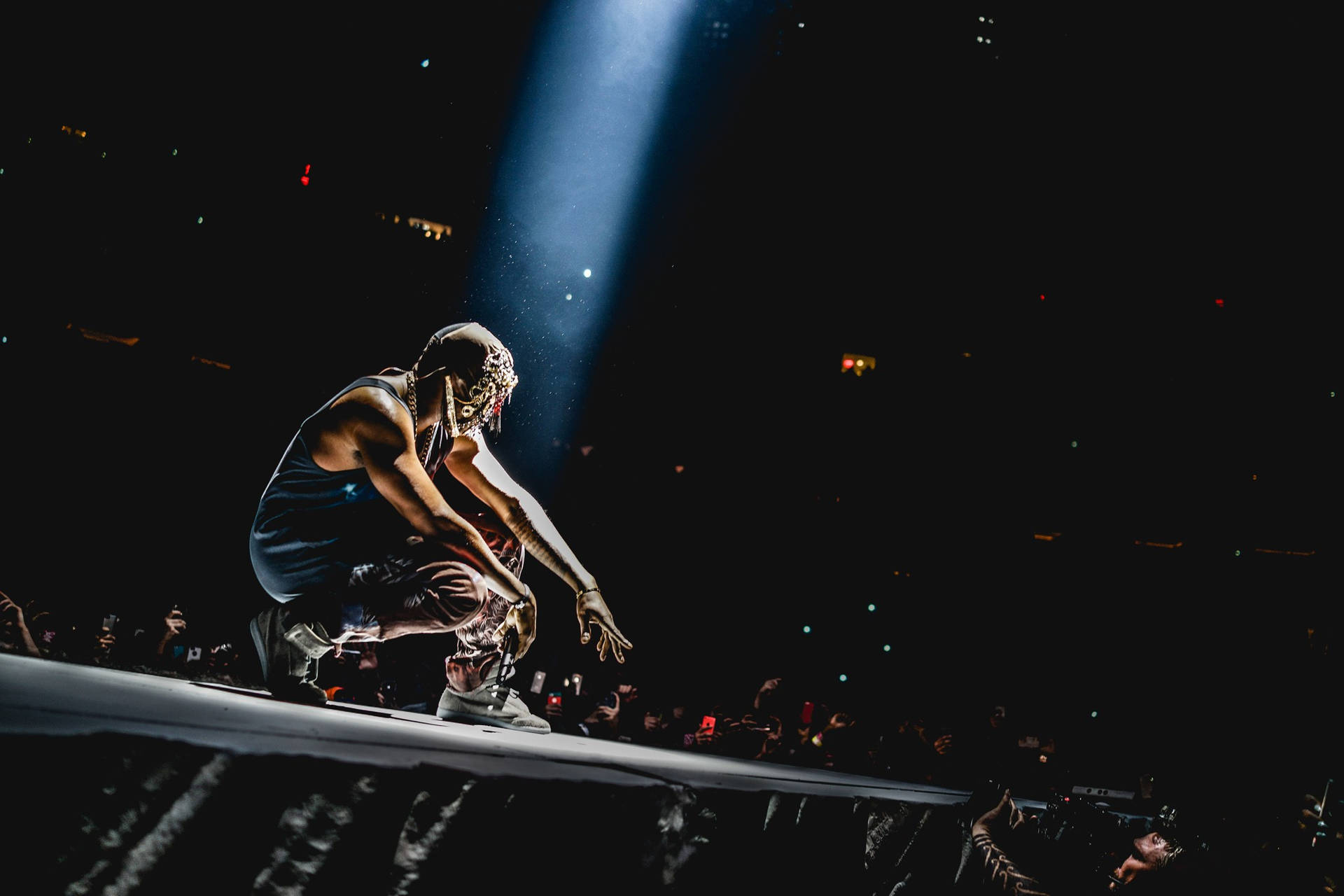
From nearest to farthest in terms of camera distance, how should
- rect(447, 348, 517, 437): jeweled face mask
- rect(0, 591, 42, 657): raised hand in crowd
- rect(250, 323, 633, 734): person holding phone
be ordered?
rect(250, 323, 633, 734): person holding phone
rect(447, 348, 517, 437): jeweled face mask
rect(0, 591, 42, 657): raised hand in crowd

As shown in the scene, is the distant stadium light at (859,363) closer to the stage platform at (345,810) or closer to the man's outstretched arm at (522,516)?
the man's outstretched arm at (522,516)

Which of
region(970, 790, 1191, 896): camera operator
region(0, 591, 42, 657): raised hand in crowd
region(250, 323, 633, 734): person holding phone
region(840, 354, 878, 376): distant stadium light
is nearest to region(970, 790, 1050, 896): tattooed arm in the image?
region(970, 790, 1191, 896): camera operator

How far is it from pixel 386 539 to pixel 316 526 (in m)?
0.22

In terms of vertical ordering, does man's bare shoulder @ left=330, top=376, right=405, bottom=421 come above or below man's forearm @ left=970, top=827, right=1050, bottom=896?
above

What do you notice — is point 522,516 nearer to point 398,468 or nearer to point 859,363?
A: point 398,468

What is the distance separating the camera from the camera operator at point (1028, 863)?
2.08 metres

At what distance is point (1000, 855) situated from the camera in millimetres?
2143

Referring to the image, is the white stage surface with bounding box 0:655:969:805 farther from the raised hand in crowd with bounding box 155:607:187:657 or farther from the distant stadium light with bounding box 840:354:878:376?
the distant stadium light with bounding box 840:354:878:376

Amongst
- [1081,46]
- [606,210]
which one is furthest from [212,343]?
[1081,46]

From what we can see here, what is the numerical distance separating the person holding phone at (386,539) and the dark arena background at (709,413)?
29 cm

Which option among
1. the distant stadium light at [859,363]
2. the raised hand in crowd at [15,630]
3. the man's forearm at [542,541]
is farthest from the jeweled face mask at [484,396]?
the distant stadium light at [859,363]

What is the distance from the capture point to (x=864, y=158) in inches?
302

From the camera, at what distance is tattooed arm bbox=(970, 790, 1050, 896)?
2027mm

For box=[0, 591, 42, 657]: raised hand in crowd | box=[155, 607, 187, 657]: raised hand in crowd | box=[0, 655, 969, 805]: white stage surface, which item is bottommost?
box=[155, 607, 187, 657]: raised hand in crowd
